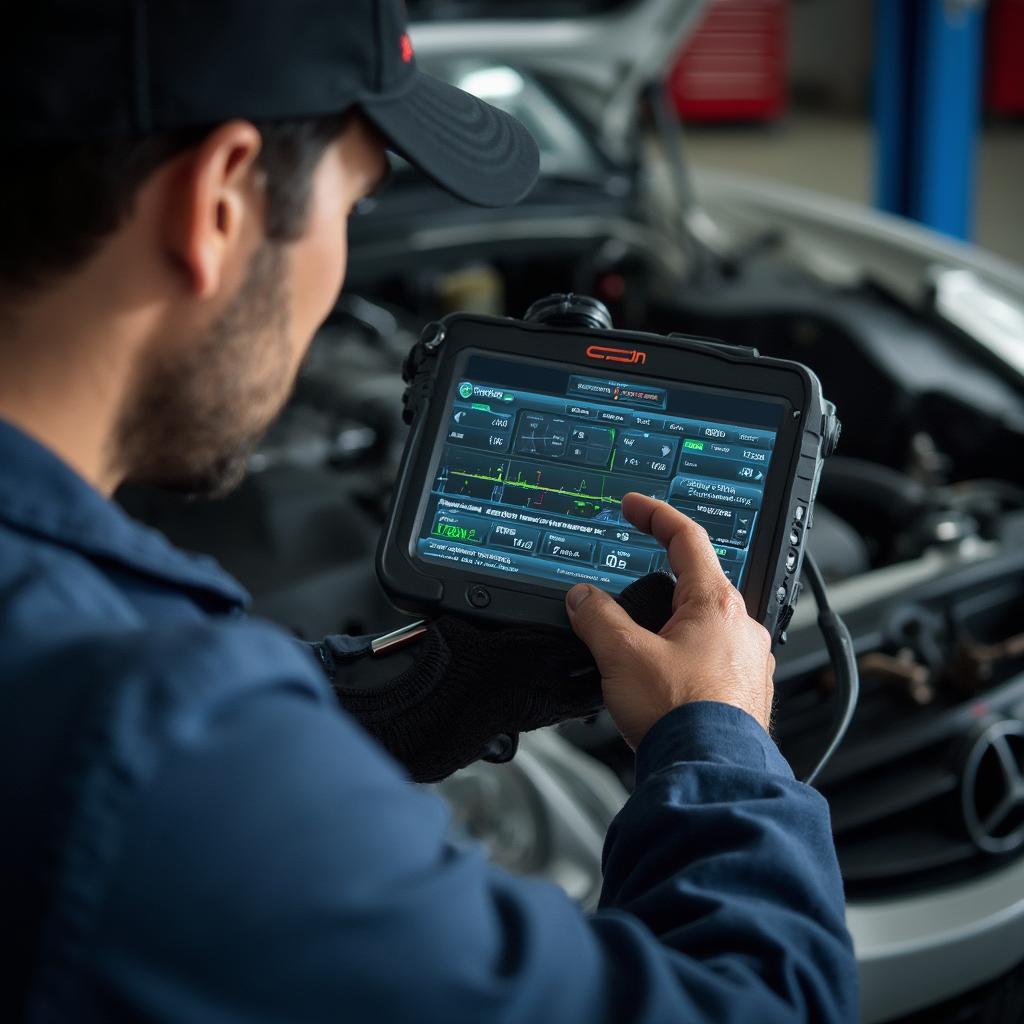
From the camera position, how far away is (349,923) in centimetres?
53

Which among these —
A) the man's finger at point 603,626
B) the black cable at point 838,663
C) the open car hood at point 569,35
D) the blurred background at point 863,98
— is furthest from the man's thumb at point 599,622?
the blurred background at point 863,98

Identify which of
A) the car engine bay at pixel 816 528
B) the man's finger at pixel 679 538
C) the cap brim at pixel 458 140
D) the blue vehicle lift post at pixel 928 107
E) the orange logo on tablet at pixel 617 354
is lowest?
the blue vehicle lift post at pixel 928 107

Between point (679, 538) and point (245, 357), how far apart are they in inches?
13.4

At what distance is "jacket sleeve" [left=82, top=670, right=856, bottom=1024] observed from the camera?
51 cm

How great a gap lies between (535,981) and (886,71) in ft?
13.1

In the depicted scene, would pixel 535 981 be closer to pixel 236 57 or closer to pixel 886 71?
pixel 236 57

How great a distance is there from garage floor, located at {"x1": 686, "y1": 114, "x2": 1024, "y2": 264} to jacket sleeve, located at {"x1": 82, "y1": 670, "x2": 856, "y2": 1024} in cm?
541

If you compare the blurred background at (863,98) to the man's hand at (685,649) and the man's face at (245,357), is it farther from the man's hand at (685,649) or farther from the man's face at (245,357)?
the man's face at (245,357)

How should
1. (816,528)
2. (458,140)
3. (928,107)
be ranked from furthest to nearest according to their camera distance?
(928,107) → (816,528) → (458,140)

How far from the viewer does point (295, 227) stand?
690 millimetres

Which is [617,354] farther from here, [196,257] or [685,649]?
[196,257]

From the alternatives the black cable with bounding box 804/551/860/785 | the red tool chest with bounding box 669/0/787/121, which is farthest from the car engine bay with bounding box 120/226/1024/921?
the red tool chest with bounding box 669/0/787/121

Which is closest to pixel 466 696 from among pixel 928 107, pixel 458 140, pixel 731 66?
pixel 458 140

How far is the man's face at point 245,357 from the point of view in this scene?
0.68 meters
